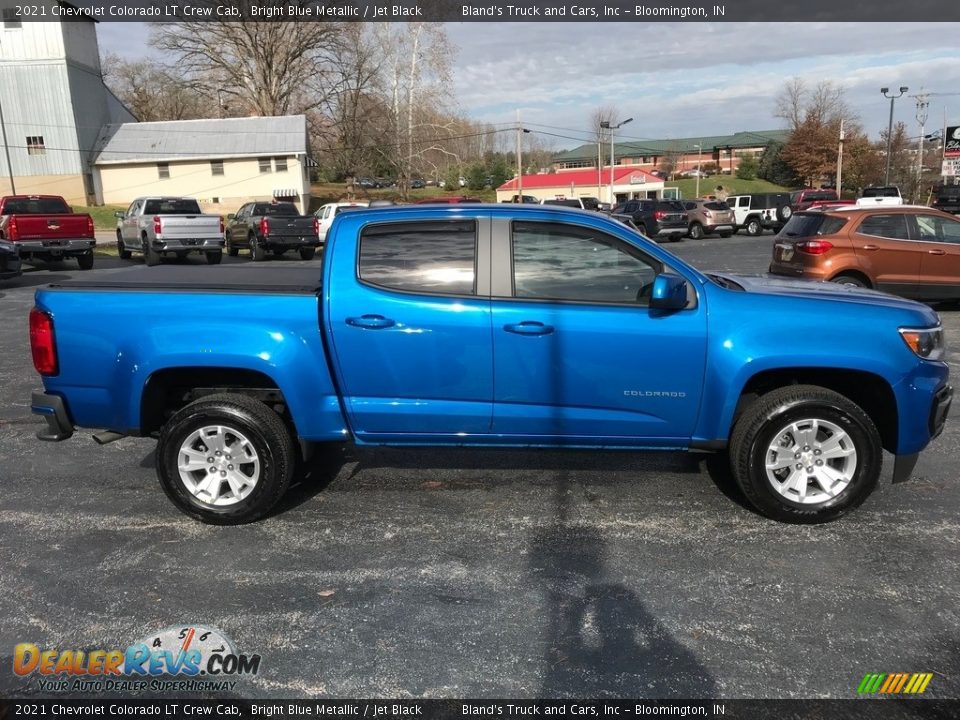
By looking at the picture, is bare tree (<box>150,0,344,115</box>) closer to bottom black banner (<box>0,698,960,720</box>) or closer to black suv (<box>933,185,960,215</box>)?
black suv (<box>933,185,960,215</box>)

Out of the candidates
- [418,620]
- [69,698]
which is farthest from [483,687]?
[69,698]

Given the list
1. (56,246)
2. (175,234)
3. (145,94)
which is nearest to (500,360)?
(175,234)

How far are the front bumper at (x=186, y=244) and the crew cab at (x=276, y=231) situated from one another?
245cm

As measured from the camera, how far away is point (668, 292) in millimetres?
3883

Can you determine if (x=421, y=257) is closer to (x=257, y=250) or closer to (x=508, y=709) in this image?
(x=508, y=709)

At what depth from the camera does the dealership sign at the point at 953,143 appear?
2642cm

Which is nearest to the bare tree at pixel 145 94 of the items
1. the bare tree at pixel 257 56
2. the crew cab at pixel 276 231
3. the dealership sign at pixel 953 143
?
the bare tree at pixel 257 56

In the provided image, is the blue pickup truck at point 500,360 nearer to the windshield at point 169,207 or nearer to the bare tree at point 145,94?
the windshield at point 169,207

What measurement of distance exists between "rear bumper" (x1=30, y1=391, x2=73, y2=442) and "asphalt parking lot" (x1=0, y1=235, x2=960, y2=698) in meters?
0.51

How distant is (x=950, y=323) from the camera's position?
10305 mm

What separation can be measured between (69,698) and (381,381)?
2.04m

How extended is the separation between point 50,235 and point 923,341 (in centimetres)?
1995

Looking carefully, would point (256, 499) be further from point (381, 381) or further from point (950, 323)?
point (950, 323)

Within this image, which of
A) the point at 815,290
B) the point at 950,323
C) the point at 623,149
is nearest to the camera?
the point at 815,290
